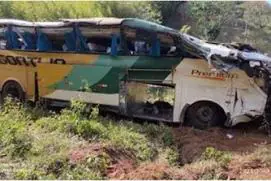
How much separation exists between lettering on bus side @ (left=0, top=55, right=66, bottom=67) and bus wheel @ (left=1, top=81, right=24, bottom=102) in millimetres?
537

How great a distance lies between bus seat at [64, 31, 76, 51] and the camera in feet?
40.4

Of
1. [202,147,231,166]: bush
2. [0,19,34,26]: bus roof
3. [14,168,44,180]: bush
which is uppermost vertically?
[0,19,34,26]: bus roof

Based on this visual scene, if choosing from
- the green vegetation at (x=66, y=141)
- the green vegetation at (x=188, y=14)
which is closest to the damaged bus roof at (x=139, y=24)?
the green vegetation at (x=66, y=141)

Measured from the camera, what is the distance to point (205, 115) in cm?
1117

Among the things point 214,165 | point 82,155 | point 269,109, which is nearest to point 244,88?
point 269,109

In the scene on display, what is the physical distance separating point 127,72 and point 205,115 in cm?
190

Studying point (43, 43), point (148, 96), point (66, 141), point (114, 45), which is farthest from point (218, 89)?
point (43, 43)

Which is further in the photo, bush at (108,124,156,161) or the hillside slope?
bush at (108,124,156,161)

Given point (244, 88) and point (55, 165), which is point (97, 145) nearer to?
point (55, 165)

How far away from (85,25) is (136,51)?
1.37 meters

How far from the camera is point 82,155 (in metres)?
7.75

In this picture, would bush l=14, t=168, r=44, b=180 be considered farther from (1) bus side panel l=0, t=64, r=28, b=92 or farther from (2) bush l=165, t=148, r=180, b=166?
(1) bus side panel l=0, t=64, r=28, b=92

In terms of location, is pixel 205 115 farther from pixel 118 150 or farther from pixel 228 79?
pixel 118 150

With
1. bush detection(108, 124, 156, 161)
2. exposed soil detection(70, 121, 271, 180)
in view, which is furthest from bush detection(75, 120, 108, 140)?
exposed soil detection(70, 121, 271, 180)
